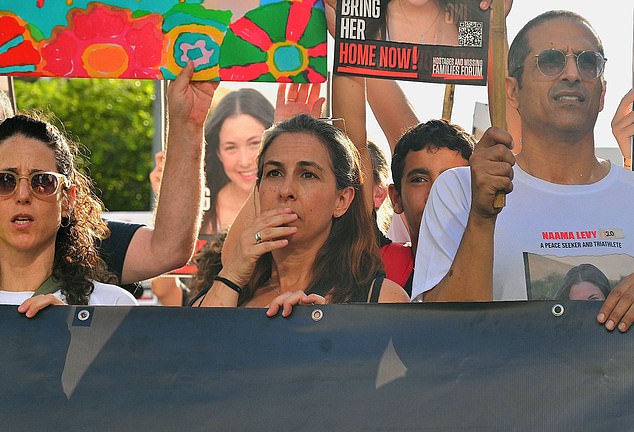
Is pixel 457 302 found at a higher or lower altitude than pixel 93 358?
higher

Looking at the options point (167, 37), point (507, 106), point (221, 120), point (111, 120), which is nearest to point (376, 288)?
point (507, 106)

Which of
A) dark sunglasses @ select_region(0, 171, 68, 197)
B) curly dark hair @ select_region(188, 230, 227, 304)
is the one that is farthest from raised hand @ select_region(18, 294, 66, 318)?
curly dark hair @ select_region(188, 230, 227, 304)

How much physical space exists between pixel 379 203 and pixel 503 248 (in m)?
0.31

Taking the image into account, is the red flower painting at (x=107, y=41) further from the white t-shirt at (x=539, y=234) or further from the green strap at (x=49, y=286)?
the white t-shirt at (x=539, y=234)

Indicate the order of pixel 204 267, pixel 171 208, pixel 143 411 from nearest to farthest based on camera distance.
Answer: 1. pixel 143 411
2. pixel 171 208
3. pixel 204 267

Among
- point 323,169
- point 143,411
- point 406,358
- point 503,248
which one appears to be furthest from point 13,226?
point 503,248

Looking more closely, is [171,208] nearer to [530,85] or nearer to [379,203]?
[379,203]

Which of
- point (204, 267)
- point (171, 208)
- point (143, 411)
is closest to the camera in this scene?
point (143, 411)

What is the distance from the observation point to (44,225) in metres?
2.54

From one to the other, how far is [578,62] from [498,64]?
0.65 feet

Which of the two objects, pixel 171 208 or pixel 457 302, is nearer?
pixel 457 302

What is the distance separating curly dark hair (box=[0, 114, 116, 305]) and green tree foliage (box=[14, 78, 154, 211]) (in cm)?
484

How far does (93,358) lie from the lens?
8.07 feet

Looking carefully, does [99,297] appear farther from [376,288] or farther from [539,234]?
[539,234]
